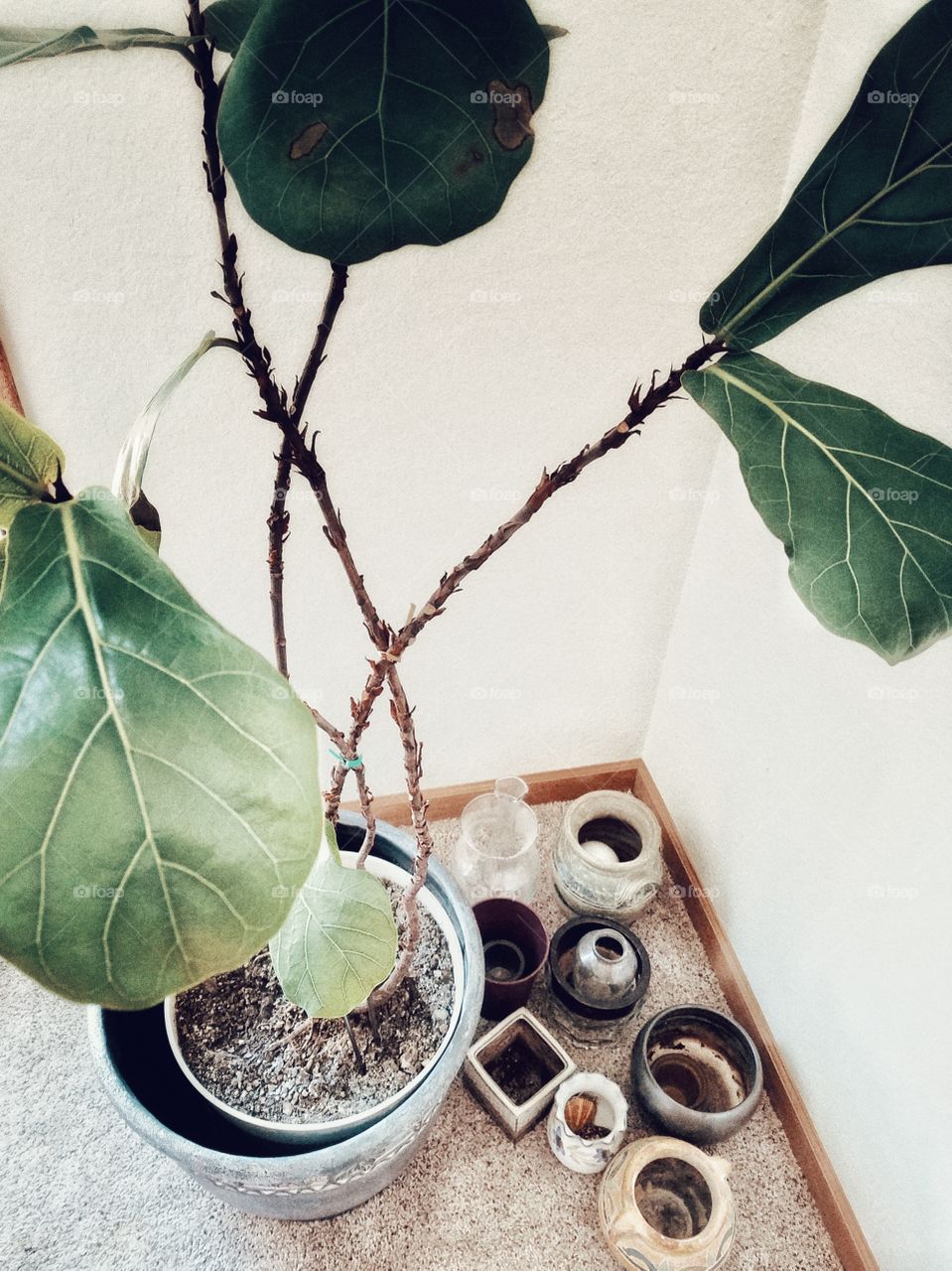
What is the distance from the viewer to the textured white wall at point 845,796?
944 millimetres

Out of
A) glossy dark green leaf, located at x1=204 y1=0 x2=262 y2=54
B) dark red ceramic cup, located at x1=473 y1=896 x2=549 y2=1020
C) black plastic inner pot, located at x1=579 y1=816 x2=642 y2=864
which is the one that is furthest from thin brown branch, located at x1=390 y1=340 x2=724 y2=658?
black plastic inner pot, located at x1=579 y1=816 x2=642 y2=864

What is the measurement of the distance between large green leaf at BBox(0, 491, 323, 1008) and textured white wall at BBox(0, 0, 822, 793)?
71cm

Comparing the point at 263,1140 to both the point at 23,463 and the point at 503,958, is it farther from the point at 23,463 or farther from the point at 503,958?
the point at 23,463

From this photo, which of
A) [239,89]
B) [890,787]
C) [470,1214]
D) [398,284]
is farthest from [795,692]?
[239,89]

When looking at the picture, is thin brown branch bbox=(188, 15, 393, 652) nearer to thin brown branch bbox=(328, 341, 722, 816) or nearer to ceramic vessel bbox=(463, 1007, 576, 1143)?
thin brown branch bbox=(328, 341, 722, 816)

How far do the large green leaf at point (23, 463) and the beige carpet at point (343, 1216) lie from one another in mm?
1163

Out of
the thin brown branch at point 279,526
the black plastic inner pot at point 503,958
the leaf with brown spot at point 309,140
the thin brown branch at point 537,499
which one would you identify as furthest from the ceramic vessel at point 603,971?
the leaf with brown spot at point 309,140

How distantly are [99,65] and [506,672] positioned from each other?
41.1 inches

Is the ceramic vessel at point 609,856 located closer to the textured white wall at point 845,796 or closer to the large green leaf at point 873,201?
the textured white wall at point 845,796

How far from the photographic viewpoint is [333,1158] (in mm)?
905

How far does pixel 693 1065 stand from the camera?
1.33 m

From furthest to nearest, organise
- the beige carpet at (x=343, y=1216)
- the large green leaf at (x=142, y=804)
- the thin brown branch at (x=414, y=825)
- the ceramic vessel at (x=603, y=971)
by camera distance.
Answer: the ceramic vessel at (x=603, y=971), the beige carpet at (x=343, y=1216), the thin brown branch at (x=414, y=825), the large green leaf at (x=142, y=804)

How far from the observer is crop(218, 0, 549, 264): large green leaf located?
440 millimetres

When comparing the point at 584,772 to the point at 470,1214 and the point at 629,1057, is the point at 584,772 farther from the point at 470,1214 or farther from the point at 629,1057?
the point at 470,1214
